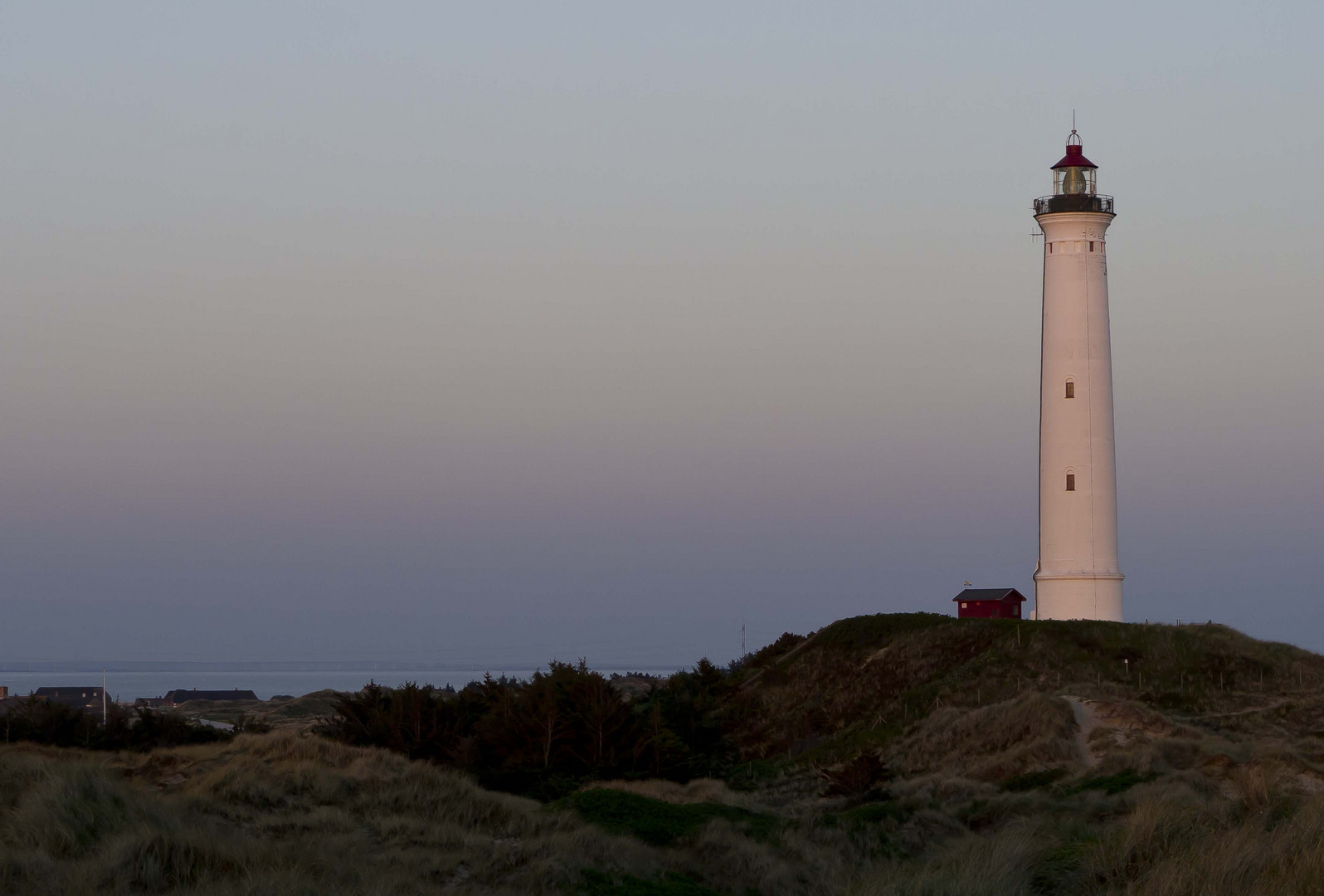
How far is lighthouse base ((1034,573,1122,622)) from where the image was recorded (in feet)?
161

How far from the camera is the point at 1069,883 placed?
11.5 metres

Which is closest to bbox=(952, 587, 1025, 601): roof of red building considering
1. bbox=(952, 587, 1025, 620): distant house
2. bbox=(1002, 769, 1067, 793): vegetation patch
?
bbox=(952, 587, 1025, 620): distant house

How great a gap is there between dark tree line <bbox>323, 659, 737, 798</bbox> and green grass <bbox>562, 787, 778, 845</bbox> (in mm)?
5956

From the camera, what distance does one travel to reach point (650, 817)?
18625 mm

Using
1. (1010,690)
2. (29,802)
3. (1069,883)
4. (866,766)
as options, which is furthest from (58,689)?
(1069,883)

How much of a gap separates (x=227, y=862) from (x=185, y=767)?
10.1 metres

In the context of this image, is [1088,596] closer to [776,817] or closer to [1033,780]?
[1033,780]

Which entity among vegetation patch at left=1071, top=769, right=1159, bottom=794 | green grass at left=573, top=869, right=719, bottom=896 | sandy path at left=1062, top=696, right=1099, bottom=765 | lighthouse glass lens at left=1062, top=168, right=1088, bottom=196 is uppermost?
lighthouse glass lens at left=1062, top=168, right=1088, bottom=196

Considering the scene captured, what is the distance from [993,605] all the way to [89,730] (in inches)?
1484

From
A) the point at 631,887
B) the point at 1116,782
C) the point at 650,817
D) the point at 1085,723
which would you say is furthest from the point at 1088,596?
the point at 631,887

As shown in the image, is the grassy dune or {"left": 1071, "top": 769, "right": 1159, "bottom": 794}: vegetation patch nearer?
the grassy dune

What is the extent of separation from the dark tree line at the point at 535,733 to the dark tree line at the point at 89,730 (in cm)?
342

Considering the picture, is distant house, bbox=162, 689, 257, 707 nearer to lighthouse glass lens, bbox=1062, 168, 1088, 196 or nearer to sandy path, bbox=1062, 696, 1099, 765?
lighthouse glass lens, bbox=1062, 168, 1088, 196

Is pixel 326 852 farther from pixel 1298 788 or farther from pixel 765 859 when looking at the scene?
pixel 1298 788
